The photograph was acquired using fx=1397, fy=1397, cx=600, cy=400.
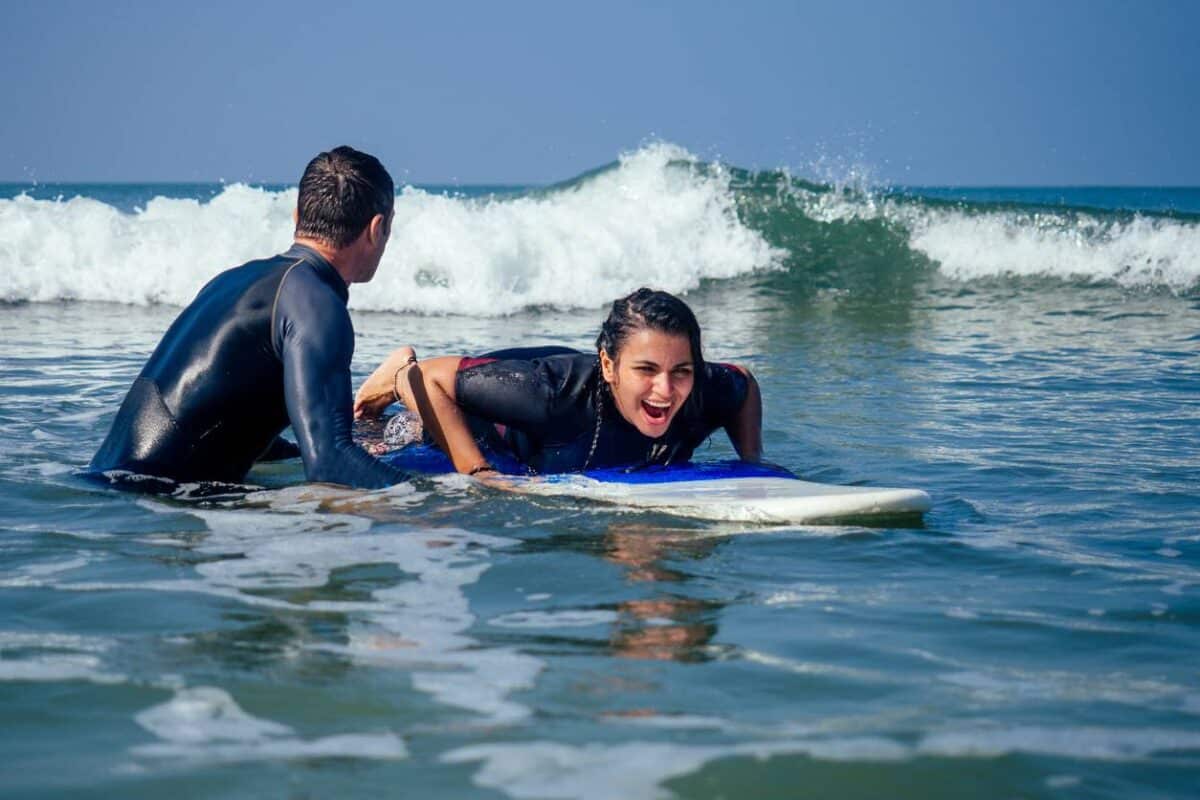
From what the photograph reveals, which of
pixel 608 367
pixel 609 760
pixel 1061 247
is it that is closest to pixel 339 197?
pixel 608 367

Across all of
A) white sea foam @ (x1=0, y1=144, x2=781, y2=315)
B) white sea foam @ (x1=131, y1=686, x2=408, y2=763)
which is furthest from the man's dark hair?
white sea foam @ (x1=0, y1=144, x2=781, y2=315)

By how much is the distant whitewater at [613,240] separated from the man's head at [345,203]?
10263mm

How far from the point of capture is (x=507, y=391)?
18.3 feet

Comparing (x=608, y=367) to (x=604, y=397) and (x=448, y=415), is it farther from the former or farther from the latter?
(x=448, y=415)

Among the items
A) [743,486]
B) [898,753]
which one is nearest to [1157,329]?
[743,486]

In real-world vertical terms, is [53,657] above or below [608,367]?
below

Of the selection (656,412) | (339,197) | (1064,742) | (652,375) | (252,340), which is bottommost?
(1064,742)

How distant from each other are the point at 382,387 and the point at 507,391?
113 cm

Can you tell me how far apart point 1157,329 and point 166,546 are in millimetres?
10220

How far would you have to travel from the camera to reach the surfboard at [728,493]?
16.6 ft

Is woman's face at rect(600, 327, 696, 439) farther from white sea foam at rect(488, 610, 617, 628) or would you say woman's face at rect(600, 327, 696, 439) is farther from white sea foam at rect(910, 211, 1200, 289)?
white sea foam at rect(910, 211, 1200, 289)

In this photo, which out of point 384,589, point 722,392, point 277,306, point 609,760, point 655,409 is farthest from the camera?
point 722,392

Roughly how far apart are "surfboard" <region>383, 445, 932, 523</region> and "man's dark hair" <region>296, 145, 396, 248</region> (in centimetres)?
116

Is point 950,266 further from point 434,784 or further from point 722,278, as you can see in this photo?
point 434,784
